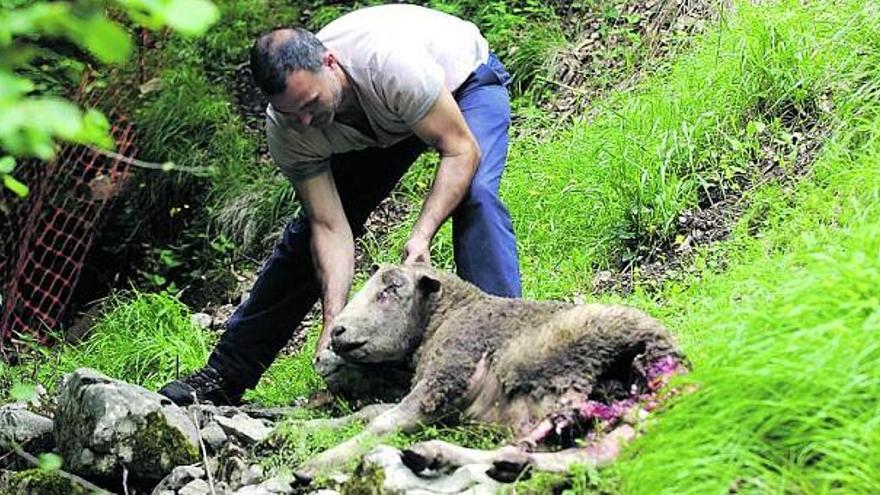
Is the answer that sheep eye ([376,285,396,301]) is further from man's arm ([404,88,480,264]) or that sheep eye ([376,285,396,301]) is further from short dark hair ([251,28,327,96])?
short dark hair ([251,28,327,96])

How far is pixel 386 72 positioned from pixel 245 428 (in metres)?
1.61

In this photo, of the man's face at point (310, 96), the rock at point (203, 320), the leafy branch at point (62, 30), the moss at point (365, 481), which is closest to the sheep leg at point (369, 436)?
the moss at point (365, 481)

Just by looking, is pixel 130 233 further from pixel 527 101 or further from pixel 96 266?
pixel 527 101

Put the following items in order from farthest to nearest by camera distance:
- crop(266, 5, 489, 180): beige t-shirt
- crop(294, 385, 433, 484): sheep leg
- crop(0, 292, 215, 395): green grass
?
crop(0, 292, 215, 395): green grass → crop(266, 5, 489, 180): beige t-shirt → crop(294, 385, 433, 484): sheep leg

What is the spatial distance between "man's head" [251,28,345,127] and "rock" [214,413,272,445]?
50.5 inches

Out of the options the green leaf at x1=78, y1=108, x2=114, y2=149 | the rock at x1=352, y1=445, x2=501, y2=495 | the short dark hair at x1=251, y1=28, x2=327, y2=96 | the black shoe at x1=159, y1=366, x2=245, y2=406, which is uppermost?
the green leaf at x1=78, y1=108, x2=114, y2=149


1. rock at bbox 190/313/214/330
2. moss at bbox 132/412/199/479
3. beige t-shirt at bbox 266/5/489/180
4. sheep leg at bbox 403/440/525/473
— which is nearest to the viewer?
sheep leg at bbox 403/440/525/473

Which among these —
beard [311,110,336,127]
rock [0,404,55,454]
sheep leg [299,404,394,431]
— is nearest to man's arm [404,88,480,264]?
beard [311,110,336,127]

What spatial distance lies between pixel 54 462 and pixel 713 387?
179cm

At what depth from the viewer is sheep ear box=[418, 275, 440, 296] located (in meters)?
5.62

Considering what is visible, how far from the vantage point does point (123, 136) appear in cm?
1117

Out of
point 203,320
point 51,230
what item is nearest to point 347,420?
point 203,320

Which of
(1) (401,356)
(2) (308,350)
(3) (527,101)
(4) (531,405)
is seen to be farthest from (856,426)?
(3) (527,101)

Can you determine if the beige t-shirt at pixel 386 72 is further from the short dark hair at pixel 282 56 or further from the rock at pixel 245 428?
the rock at pixel 245 428
